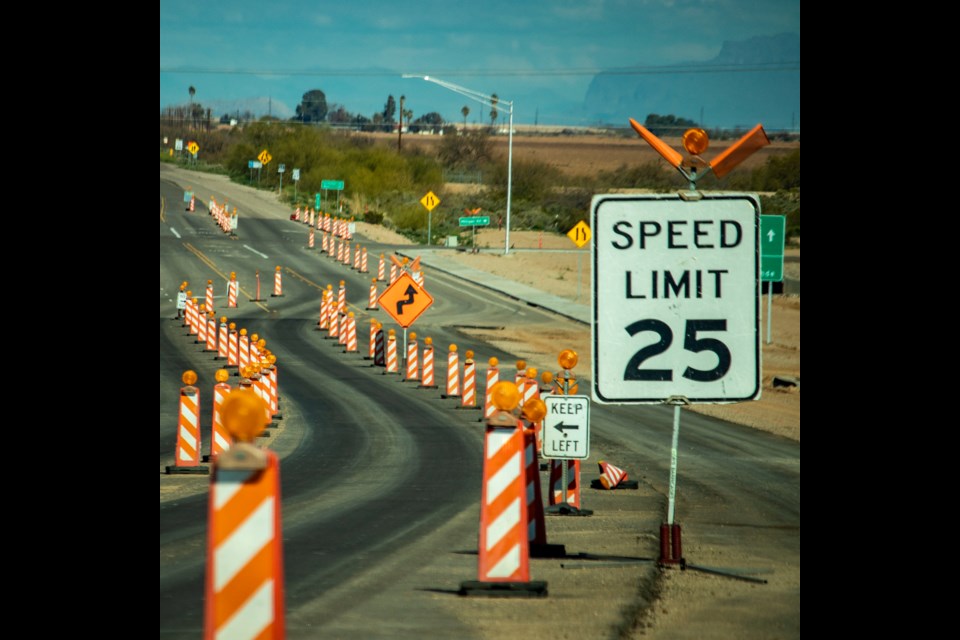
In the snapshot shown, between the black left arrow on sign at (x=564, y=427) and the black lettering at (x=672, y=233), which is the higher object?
the black lettering at (x=672, y=233)

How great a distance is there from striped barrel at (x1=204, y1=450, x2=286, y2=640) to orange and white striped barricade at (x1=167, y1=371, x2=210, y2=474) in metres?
13.1

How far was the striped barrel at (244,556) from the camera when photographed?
5812 mm

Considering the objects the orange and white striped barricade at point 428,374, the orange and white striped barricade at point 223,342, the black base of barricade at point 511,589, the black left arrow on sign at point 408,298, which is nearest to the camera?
the black base of barricade at point 511,589

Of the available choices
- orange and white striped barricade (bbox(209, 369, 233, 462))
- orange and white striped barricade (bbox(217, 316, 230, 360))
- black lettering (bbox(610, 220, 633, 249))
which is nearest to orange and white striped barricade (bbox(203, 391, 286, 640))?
black lettering (bbox(610, 220, 633, 249))

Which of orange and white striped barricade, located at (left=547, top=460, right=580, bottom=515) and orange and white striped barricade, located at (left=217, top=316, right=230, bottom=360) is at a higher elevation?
orange and white striped barricade, located at (left=217, top=316, right=230, bottom=360)

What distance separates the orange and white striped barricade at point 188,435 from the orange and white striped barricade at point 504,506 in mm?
9681

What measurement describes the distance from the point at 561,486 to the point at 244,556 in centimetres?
955

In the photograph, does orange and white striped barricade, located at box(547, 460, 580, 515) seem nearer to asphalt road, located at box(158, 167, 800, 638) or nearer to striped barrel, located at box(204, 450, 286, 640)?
asphalt road, located at box(158, 167, 800, 638)

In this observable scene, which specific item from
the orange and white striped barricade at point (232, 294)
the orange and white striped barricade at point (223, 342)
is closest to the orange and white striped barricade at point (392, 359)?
the orange and white striped barricade at point (223, 342)

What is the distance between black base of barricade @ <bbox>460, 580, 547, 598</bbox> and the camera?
9.87 meters

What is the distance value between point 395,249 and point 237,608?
2562 inches

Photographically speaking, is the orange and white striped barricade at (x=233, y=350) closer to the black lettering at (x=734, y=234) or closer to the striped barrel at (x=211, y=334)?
the striped barrel at (x=211, y=334)

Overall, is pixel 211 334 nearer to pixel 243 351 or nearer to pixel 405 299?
pixel 243 351
